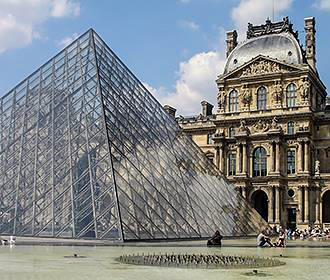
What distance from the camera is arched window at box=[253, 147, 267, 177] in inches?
2053

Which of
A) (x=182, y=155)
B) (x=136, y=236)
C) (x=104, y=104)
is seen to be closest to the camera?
(x=136, y=236)

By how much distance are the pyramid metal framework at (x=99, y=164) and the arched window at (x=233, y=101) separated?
83.9 ft

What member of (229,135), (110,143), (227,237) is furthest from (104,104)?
(229,135)

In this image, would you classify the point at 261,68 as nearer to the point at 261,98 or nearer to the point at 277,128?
the point at 261,98

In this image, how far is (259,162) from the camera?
52.4 metres

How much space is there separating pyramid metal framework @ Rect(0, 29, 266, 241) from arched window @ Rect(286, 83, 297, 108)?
79.6 ft

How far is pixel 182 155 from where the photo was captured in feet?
88.3

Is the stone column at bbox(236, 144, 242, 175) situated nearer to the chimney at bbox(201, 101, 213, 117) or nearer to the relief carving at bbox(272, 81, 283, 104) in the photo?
the relief carving at bbox(272, 81, 283, 104)

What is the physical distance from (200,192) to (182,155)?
2.43m

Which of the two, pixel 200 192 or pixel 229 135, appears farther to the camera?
pixel 229 135

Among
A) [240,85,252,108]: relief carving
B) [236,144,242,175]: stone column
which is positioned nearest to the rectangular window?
[236,144,242,175]: stone column

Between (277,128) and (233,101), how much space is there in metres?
5.81

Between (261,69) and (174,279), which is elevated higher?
(261,69)

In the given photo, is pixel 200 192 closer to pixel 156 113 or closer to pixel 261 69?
pixel 156 113
